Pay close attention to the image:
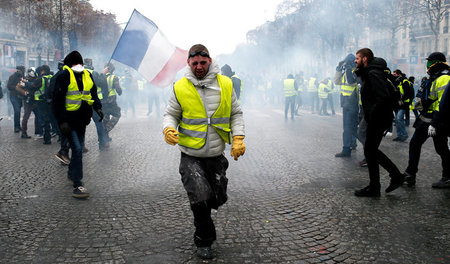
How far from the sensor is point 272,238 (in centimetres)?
405

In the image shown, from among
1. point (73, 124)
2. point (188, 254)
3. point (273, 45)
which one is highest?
point (273, 45)

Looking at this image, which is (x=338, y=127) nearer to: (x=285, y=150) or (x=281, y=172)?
(x=285, y=150)

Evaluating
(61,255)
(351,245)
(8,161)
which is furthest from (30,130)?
(351,245)

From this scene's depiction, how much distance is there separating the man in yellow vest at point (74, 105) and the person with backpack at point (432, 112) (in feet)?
14.7

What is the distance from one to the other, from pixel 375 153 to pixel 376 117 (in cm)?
47

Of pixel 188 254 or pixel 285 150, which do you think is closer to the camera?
pixel 188 254

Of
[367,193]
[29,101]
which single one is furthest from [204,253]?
[29,101]

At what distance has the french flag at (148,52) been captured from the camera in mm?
8961

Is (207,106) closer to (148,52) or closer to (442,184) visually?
(442,184)

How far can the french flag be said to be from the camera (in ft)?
29.4

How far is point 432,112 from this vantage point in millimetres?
6020

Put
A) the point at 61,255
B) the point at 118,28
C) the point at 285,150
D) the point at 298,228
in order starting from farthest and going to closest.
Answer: the point at 118,28 < the point at 285,150 < the point at 298,228 < the point at 61,255

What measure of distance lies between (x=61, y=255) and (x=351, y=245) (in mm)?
2522

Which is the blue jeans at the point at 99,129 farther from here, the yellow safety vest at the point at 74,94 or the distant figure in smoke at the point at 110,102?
the yellow safety vest at the point at 74,94
